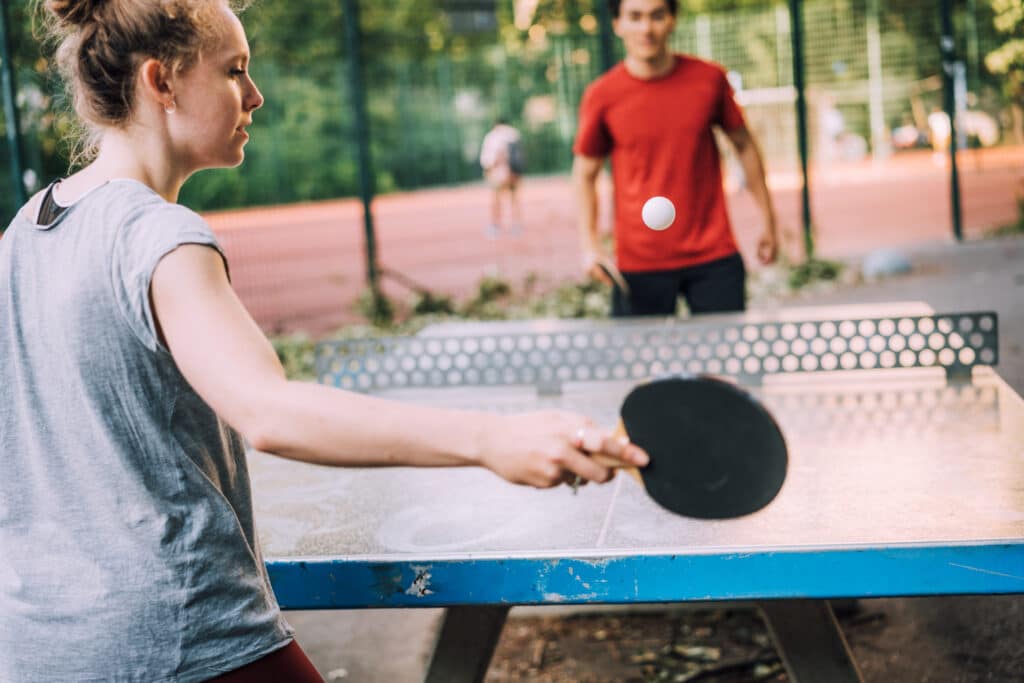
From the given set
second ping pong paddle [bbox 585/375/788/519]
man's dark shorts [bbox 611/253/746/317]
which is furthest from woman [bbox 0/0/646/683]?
man's dark shorts [bbox 611/253/746/317]

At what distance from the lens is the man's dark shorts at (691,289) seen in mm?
4375

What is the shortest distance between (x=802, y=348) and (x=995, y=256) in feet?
27.4

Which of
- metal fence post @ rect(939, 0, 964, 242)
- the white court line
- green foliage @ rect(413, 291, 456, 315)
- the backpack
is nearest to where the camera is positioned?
the white court line

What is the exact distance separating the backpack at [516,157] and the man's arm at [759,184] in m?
6.97

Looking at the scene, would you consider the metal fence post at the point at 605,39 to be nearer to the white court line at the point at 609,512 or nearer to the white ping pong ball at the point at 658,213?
the white ping pong ball at the point at 658,213

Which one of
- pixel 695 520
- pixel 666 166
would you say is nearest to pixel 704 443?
pixel 695 520

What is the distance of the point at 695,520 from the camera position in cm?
204

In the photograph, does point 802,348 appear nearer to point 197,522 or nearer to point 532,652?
point 532,652

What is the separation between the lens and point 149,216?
133 centimetres

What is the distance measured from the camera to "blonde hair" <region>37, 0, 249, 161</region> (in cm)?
145

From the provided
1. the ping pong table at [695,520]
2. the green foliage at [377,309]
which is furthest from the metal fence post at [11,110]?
the ping pong table at [695,520]

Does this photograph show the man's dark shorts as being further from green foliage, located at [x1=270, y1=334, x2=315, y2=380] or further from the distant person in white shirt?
the distant person in white shirt

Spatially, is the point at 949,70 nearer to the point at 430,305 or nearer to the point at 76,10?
the point at 430,305

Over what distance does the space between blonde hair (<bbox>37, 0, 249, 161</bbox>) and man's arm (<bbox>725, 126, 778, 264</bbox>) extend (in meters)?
3.28
